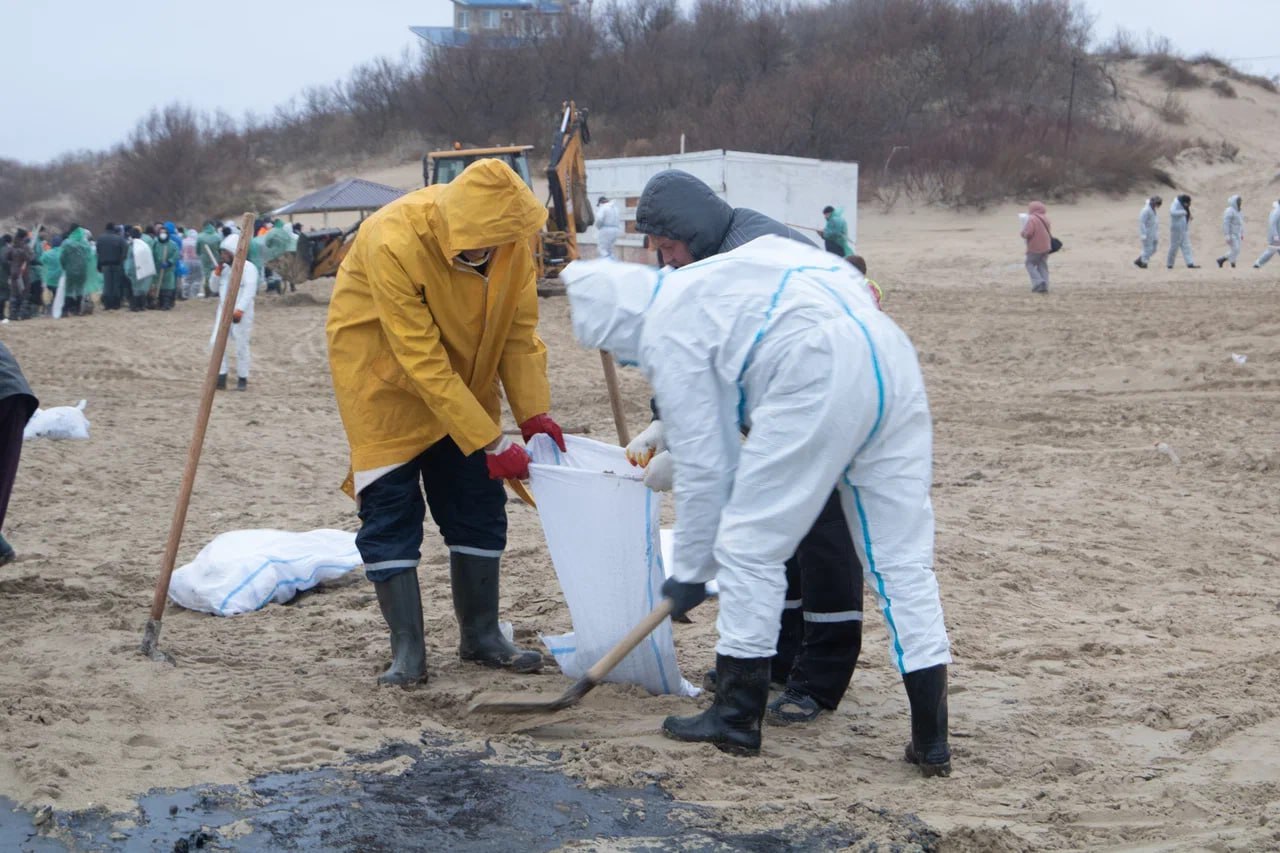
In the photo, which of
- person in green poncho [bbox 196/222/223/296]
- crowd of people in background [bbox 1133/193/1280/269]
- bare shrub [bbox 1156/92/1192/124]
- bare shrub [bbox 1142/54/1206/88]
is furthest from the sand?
bare shrub [bbox 1142/54/1206/88]

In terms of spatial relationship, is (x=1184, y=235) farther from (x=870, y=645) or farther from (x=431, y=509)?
(x=431, y=509)

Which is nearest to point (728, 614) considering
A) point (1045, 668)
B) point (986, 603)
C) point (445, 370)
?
point (445, 370)

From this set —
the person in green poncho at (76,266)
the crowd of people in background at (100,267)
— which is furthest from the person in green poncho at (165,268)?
the person in green poncho at (76,266)

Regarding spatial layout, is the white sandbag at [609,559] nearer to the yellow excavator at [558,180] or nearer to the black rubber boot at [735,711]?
the black rubber boot at [735,711]

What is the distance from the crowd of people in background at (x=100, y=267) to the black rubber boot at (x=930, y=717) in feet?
53.6

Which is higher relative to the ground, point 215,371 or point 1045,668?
point 215,371

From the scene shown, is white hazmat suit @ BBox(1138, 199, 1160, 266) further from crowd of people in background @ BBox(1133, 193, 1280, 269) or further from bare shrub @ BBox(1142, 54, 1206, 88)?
bare shrub @ BBox(1142, 54, 1206, 88)

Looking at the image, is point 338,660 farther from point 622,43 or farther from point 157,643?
point 622,43

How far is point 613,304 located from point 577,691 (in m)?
1.17

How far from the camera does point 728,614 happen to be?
3.54 metres

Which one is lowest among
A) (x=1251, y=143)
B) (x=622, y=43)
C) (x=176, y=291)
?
(x=176, y=291)

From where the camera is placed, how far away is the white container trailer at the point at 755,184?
20719 mm

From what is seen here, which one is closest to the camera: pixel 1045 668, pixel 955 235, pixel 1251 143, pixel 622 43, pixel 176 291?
pixel 1045 668

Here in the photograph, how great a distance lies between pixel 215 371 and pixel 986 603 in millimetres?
3005
